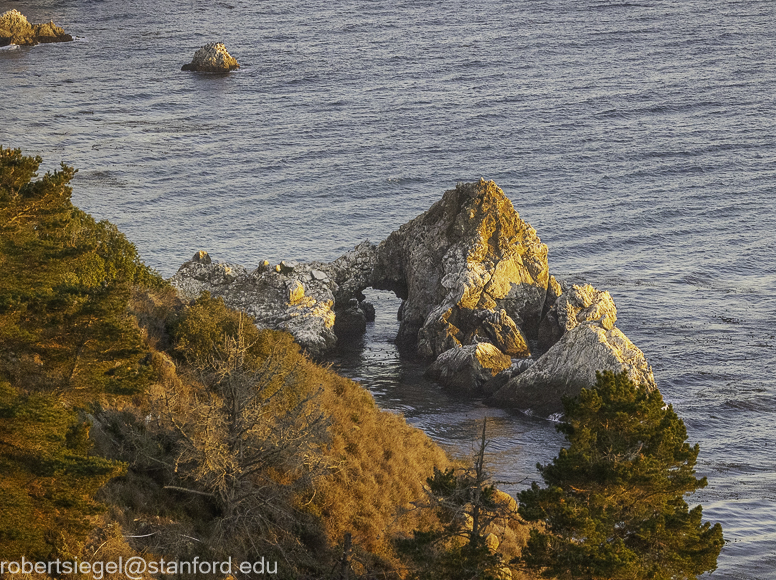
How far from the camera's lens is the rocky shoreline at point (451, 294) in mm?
55500

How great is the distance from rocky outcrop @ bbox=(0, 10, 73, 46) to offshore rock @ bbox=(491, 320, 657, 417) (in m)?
120

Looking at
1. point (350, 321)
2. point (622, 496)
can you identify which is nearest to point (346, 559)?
point (622, 496)

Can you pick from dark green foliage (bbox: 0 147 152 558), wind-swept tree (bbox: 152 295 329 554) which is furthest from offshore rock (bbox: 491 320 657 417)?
dark green foliage (bbox: 0 147 152 558)

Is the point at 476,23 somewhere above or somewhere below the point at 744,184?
above

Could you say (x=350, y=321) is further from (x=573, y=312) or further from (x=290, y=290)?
(x=573, y=312)

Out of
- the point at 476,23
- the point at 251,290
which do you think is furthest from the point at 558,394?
the point at 476,23

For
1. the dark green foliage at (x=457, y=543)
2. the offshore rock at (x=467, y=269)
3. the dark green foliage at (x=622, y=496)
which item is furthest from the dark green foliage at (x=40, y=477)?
the offshore rock at (x=467, y=269)

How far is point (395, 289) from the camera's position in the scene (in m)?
64.9

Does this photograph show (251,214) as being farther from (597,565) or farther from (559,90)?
(597,565)

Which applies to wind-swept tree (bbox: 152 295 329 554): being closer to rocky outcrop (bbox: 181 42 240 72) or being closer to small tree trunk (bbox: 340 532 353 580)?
small tree trunk (bbox: 340 532 353 580)

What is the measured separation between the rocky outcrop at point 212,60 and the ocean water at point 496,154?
2.80 metres

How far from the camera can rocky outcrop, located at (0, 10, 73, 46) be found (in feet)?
463

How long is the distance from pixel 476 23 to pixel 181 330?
121 m

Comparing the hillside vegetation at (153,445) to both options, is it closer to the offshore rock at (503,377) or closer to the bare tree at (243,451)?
the bare tree at (243,451)
